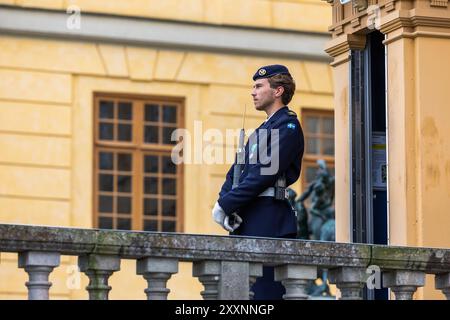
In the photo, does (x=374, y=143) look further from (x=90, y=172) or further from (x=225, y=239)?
(x=90, y=172)

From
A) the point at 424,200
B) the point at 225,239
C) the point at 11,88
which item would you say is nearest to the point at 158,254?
the point at 225,239

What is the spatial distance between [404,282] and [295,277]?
0.58 m

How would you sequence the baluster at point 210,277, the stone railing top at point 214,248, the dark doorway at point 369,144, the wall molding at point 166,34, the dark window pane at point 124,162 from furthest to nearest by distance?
the dark window pane at point 124,162
the wall molding at point 166,34
the dark doorway at point 369,144
the baluster at point 210,277
the stone railing top at point 214,248

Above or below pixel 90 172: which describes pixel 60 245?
below

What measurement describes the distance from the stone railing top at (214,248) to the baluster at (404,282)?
0.03m

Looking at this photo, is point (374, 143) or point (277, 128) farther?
point (374, 143)

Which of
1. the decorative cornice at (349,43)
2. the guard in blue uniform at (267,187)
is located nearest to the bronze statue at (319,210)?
the decorative cornice at (349,43)

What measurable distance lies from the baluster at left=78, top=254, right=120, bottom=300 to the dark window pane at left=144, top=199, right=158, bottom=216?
49.8 ft

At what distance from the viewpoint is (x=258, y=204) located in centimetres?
1119

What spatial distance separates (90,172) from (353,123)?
479 inches

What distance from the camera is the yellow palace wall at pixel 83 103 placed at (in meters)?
24.4

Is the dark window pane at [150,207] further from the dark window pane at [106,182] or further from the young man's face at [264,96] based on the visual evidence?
the young man's face at [264,96]
